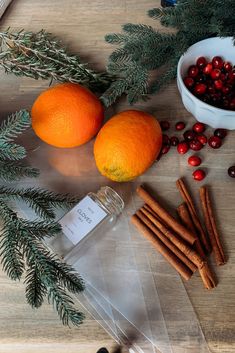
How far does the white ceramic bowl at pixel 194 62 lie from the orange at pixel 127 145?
0.09 m

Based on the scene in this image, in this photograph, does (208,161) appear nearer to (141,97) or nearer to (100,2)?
(141,97)

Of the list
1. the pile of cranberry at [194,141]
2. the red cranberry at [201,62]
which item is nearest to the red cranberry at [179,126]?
the pile of cranberry at [194,141]

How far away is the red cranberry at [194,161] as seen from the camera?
0.61 meters

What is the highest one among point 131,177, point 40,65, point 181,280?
point 40,65

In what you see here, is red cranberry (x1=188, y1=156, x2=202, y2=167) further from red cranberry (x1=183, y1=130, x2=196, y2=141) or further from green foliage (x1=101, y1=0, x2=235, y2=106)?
green foliage (x1=101, y1=0, x2=235, y2=106)

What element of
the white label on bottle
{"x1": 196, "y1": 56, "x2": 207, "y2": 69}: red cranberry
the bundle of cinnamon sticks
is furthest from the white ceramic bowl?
the white label on bottle

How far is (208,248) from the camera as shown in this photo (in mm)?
530

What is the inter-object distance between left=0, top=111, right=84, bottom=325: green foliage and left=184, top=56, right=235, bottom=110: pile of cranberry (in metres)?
0.30

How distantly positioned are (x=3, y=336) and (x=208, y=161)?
0.45 metres

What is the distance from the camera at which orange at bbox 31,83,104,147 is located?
561 mm

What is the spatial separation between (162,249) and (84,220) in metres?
0.13

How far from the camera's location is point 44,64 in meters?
0.68

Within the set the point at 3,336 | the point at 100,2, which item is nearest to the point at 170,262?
the point at 3,336

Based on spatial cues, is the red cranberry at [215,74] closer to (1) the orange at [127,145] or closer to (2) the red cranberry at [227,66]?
(2) the red cranberry at [227,66]
